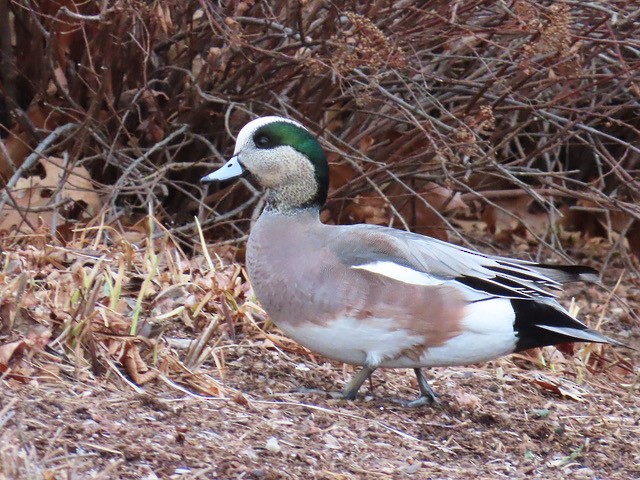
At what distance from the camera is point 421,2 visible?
181 inches

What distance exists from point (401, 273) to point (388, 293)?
92 millimetres

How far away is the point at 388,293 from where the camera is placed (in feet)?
10.9

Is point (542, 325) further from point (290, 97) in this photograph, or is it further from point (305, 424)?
point (290, 97)

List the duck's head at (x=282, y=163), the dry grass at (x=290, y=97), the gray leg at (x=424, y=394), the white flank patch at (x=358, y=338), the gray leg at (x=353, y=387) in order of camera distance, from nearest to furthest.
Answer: the white flank patch at (x=358, y=338)
the gray leg at (x=353, y=387)
the gray leg at (x=424, y=394)
the duck's head at (x=282, y=163)
the dry grass at (x=290, y=97)

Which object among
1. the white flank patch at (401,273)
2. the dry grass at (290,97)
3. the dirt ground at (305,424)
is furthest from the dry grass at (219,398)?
the dry grass at (290,97)

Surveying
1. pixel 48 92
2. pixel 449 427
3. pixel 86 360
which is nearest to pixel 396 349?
pixel 449 427

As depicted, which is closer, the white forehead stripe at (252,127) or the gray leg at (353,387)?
the gray leg at (353,387)

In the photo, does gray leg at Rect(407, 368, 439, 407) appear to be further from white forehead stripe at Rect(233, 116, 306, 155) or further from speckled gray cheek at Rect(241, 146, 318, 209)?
white forehead stripe at Rect(233, 116, 306, 155)

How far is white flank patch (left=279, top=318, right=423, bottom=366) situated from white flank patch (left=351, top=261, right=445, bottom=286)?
5.5 inches

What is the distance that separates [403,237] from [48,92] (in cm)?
206

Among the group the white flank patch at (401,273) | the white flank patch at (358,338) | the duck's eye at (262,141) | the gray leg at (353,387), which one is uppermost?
the duck's eye at (262,141)

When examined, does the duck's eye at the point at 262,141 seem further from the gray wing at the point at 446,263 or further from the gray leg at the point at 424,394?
the gray leg at the point at 424,394

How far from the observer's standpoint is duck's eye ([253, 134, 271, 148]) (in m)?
3.62

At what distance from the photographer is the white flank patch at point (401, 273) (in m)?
3.35
